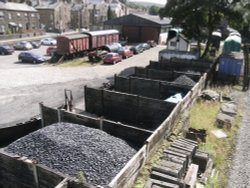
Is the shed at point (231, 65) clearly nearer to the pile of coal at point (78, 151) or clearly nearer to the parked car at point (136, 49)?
the parked car at point (136, 49)

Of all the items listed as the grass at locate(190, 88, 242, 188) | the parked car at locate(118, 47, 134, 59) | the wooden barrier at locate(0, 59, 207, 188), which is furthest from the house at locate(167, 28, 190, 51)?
the wooden barrier at locate(0, 59, 207, 188)

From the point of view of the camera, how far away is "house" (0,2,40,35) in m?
56.0

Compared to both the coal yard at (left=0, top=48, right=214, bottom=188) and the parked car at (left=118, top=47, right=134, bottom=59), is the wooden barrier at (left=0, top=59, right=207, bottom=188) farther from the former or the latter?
the parked car at (left=118, top=47, right=134, bottom=59)

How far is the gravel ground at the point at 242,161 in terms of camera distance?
10.3 m

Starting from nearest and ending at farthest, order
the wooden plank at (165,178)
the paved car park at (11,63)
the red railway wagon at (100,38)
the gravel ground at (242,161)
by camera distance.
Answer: the wooden plank at (165,178) → the gravel ground at (242,161) → the paved car park at (11,63) → the red railway wagon at (100,38)

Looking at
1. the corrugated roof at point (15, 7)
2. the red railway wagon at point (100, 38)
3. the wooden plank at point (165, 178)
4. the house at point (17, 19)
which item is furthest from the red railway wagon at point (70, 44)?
the corrugated roof at point (15, 7)

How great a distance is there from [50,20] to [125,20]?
33490 millimetres

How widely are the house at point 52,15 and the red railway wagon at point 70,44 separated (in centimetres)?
4298

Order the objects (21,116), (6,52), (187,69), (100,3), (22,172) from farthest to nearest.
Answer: (100,3) < (6,52) < (187,69) < (21,116) < (22,172)

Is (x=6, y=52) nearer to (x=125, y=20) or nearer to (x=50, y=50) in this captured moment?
(x=50, y=50)

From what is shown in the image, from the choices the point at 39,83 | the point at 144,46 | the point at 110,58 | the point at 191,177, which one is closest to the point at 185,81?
the point at 191,177

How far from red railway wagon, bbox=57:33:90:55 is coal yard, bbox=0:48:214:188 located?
64.1ft

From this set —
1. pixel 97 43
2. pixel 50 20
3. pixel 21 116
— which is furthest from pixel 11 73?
pixel 50 20

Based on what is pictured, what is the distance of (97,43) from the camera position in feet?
128
